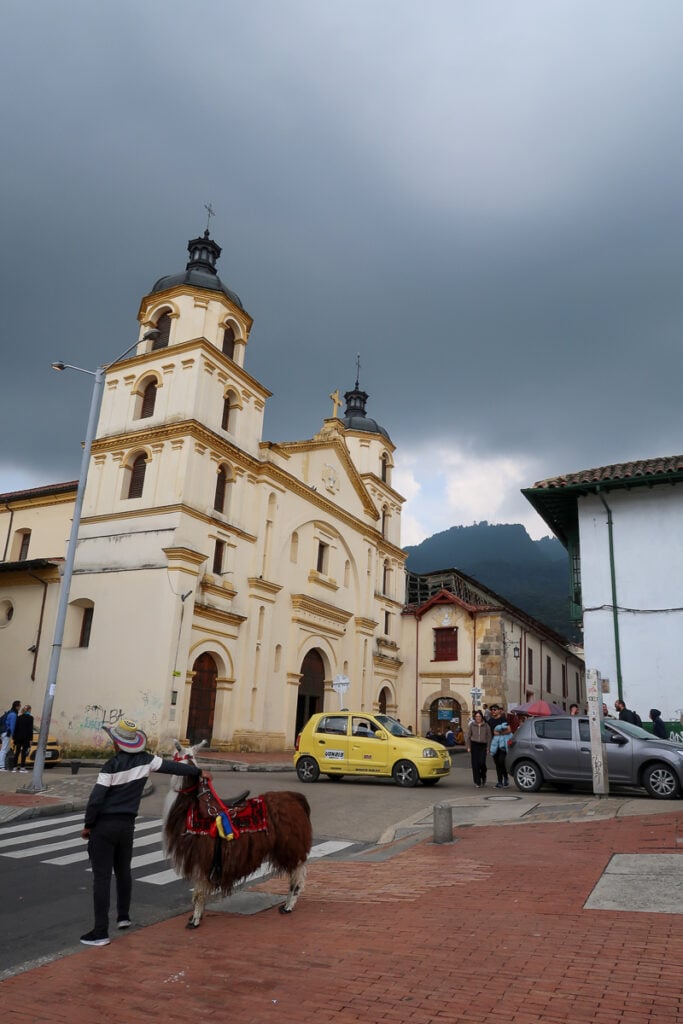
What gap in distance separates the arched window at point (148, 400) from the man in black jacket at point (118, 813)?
24.0 metres

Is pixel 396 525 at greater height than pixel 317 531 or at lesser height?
greater

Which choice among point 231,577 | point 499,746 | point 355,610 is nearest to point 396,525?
point 355,610

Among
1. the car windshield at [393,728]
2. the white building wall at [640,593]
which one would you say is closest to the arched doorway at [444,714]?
the white building wall at [640,593]

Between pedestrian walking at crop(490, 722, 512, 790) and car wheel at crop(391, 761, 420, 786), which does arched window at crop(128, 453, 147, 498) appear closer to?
car wheel at crop(391, 761, 420, 786)

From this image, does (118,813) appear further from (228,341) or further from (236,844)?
(228,341)

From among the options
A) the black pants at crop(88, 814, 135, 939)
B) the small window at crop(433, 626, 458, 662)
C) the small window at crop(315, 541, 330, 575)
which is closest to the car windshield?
the black pants at crop(88, 814, 135, 939)

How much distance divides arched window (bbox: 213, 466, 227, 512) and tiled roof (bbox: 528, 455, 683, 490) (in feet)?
39.6

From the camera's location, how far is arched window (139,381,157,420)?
96.5 ft

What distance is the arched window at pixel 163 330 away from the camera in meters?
29.8

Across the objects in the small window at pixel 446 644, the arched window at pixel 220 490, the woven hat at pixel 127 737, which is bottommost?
the woven hat at pixel 127 737

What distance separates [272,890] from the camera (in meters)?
7.82

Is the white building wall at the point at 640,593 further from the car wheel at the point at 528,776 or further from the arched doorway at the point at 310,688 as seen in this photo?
the arched doorway at the point at 310,688

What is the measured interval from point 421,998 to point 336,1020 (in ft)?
1.90

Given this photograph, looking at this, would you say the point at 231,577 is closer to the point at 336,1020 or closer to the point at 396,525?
the point at 396,525
